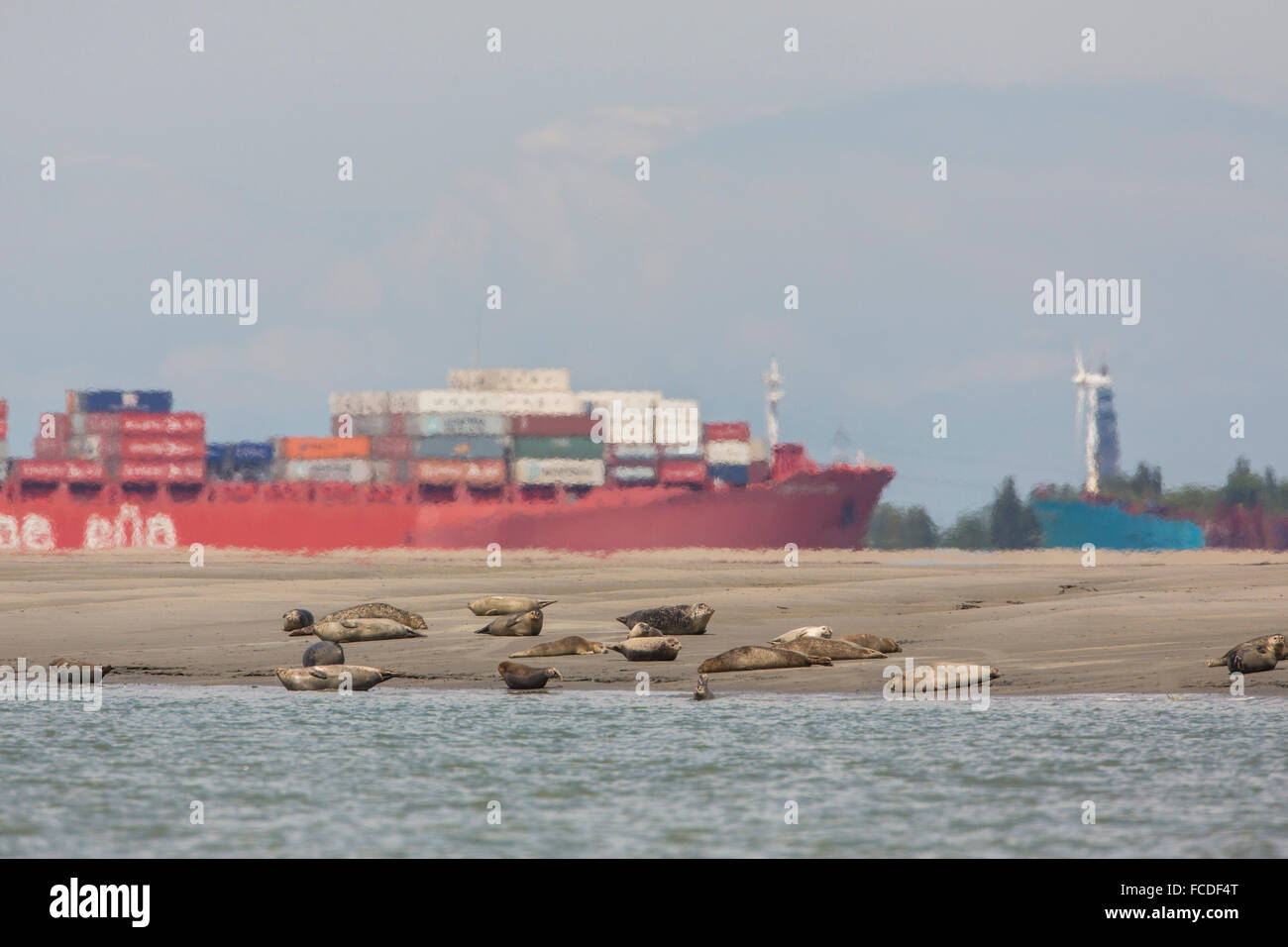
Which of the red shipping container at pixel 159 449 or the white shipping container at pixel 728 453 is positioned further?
the white shipping container at pixel 728 453

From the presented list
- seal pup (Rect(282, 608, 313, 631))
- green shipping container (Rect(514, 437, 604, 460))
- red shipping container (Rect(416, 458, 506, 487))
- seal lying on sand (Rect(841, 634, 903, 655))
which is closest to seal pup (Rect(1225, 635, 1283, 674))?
seal lying on sand (Rect(841, 634, 903, 655))

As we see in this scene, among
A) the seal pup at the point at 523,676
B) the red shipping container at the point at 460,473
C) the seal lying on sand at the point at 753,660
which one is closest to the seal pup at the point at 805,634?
the seal lying on sand at the point at 753,660

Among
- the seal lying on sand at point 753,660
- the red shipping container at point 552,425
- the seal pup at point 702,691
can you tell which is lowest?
the seal pup at point 702,691

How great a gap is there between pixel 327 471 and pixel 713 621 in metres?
62.2

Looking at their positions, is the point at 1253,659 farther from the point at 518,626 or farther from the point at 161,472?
the point at 161,472

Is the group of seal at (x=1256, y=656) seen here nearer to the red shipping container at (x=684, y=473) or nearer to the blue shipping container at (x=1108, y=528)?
the red shipping container at (x=684, y=473)

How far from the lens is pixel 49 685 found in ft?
84.6

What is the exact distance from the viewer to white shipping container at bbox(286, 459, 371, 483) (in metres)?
91.4

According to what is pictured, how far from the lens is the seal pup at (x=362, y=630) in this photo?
29109 millimetres

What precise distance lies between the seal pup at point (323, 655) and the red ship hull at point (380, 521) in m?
62.3

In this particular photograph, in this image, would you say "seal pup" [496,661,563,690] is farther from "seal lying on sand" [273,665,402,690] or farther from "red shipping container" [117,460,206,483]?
"red shipping container" [117,460,206,483]
